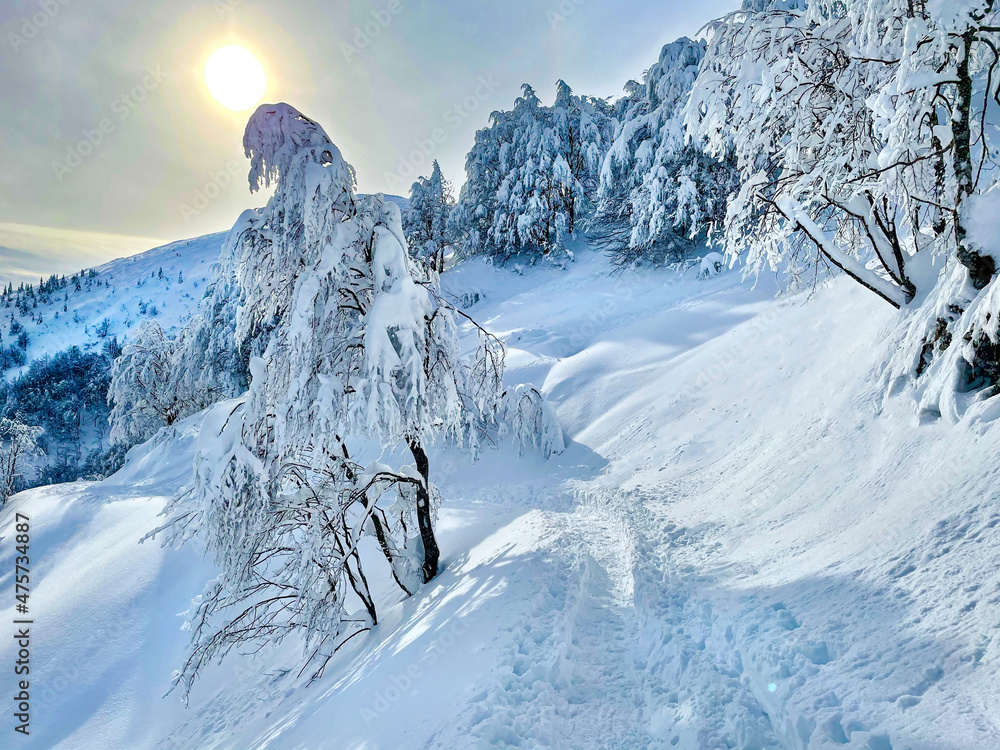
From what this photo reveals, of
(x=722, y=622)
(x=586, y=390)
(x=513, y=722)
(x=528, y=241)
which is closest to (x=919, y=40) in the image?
(x=722, y=622)

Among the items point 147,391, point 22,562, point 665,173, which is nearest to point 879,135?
point 665,173

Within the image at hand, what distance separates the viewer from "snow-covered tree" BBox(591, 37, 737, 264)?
16797 millimetres

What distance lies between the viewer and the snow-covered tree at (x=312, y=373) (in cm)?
475

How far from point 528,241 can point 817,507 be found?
21.5 m

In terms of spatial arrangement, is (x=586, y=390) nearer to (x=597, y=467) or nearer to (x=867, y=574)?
(x=597, y=467)

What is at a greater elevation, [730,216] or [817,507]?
[730,216]

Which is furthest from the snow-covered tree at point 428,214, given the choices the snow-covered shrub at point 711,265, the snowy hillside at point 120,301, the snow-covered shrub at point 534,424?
the snowy hillside at point 120,301

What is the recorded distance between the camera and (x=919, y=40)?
348 centimetres

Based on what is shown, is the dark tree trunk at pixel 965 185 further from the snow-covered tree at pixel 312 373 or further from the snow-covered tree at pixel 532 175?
Result: the snow-covered tree at pixel 532 175

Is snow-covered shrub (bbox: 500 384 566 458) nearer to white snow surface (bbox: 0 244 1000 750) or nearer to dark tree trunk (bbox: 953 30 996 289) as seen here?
white snow surface (bbox: 0 244 1000 750)

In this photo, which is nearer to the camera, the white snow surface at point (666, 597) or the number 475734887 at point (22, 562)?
the white snow surface at point (666, 597)

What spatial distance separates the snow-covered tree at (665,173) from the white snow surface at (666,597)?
754cm

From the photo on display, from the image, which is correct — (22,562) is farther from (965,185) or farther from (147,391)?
(965,185)

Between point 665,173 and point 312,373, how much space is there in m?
16.7
